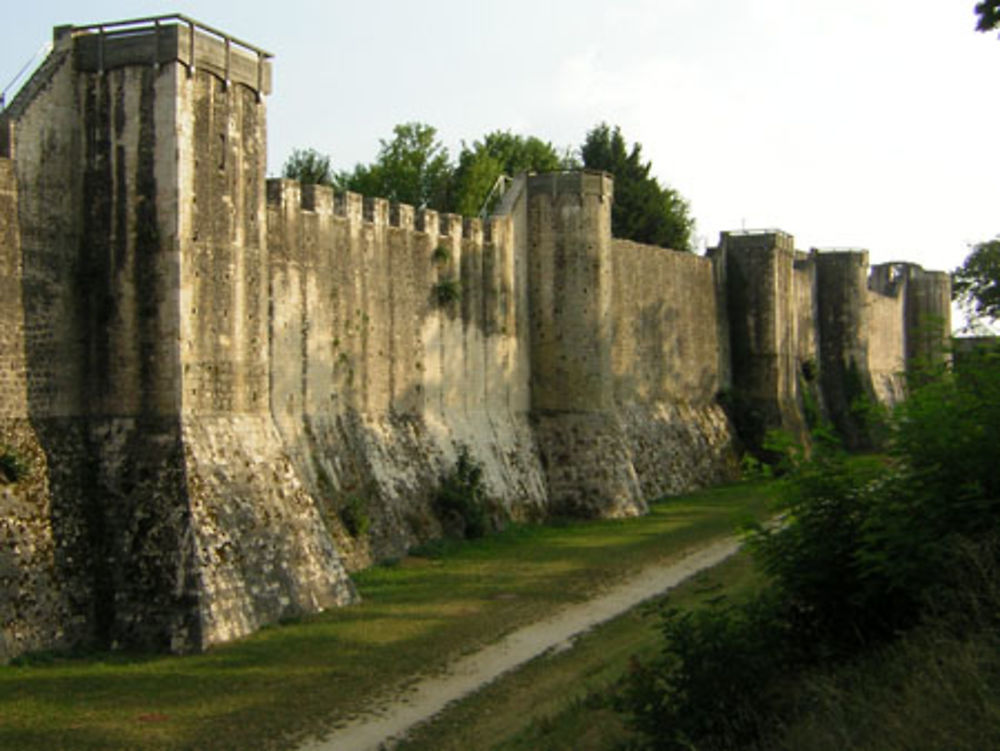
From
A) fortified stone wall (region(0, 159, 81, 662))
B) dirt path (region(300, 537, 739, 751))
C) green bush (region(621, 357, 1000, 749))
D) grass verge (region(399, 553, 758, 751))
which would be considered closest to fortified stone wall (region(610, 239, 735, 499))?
dirt path (region(300, 537, 739, 751))

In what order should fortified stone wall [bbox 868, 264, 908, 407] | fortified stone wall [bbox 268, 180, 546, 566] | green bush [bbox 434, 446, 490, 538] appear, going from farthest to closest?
fortified stone wall [bbox 868, 264, 908, 407], green bush [bbox 434, 446, 490, 538], fortified stone wall [bbox 268, 180, 546, 566]

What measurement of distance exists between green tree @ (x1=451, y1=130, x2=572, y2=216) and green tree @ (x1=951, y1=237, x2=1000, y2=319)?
74.7 feet

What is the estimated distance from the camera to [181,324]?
17359mm

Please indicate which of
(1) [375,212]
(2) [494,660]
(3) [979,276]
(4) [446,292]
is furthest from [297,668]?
(3) [979,276]

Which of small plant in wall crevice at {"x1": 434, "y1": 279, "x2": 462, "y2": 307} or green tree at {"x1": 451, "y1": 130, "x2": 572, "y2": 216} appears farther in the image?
green tree at {"x1": 451, "y1": 130, "x2": 572, "y2": 216}

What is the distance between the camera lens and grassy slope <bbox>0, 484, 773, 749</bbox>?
12477 mm

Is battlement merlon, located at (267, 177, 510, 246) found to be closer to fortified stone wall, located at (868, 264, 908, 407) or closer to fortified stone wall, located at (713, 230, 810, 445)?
fortified stone wall, located at (713, 230, 810, 445)

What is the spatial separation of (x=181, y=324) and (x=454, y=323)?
10.9 meters

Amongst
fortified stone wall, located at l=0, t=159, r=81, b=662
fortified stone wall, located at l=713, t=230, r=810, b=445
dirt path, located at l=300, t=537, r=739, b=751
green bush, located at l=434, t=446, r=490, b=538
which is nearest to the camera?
dirt path, located at l=300, t=537, r=739, b=751

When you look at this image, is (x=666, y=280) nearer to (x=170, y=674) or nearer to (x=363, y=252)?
(x=363, y=252)

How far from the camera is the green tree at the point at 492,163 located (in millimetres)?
55822

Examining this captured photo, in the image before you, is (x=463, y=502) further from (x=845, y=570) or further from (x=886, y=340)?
(x=886, y=340)

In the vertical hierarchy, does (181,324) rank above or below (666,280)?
below

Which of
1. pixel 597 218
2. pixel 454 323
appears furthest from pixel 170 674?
pixel 597 218
